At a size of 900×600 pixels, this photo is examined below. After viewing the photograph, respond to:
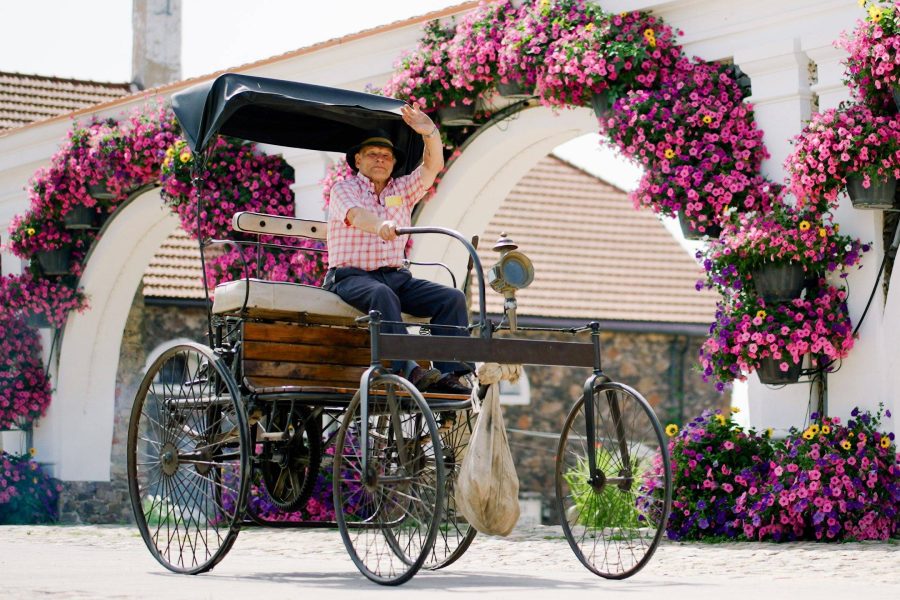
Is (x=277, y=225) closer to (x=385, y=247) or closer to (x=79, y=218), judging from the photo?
(x=385, y=247)

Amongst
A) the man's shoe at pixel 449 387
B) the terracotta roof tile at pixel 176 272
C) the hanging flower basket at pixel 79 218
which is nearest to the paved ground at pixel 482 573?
the man's shoe at pixel 449 387

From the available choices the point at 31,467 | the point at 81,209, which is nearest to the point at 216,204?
the point at 81,209

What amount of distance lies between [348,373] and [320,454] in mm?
411

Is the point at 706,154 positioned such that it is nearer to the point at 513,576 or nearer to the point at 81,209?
the point at 513,576

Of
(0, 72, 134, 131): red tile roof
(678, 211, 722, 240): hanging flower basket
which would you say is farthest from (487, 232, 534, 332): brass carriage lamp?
(0, 72, 134, 131): red tile roof

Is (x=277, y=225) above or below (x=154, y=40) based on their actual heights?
below

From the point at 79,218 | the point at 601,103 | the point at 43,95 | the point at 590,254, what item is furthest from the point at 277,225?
the point at 43,95

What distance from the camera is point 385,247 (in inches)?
266

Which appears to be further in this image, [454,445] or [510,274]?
[454,445]

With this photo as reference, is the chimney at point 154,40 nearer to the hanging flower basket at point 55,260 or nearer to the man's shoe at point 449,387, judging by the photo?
the hanging flower basket at point 55,260

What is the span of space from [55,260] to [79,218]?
60 centimetres

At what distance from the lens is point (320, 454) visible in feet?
21.4

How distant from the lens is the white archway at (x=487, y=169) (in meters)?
10.5

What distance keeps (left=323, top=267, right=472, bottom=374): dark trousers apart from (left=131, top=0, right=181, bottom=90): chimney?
15.8 m
